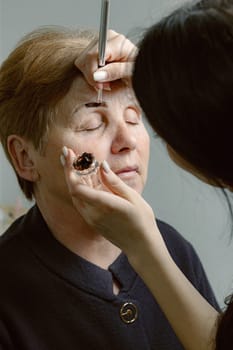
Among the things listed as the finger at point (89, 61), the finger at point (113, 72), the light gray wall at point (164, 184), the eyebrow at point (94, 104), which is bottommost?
the light gray wall at point (164, 184)

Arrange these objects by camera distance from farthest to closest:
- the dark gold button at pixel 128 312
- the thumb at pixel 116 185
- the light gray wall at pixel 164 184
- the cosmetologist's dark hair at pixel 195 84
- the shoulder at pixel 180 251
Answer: the light gray wall at pixel 164 184, the shoulder at pixel 180 251, the dark gold button at pixel 128 312, the thumb at pixel 116 185, the cosmetologist's dark hair at pixel 195 84

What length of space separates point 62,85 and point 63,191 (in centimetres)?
19

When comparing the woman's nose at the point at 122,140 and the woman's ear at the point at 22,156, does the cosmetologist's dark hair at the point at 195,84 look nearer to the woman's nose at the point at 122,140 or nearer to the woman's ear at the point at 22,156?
the woman's nose at the point at 122,140

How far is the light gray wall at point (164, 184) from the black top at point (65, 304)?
2.27 feet

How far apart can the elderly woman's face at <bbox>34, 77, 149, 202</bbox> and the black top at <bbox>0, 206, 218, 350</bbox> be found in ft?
0.42

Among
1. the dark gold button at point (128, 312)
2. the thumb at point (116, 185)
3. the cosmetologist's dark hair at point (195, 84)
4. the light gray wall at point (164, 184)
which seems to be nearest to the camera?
the cosmetologist's dark hair at point (195, 84)

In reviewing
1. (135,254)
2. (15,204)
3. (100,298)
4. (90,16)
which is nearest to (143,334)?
(100,298)

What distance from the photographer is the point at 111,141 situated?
44.5 inches

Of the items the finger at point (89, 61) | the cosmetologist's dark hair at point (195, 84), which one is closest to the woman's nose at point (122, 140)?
the finger at point (89, 61)

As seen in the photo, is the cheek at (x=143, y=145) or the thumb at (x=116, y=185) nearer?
the thumb at (x=116, y=185)

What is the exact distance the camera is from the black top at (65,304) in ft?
3.50

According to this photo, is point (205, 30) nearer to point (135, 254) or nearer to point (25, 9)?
point (135, 254)

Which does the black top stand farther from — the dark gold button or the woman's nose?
the woman's nose

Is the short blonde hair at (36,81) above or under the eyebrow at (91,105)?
above
